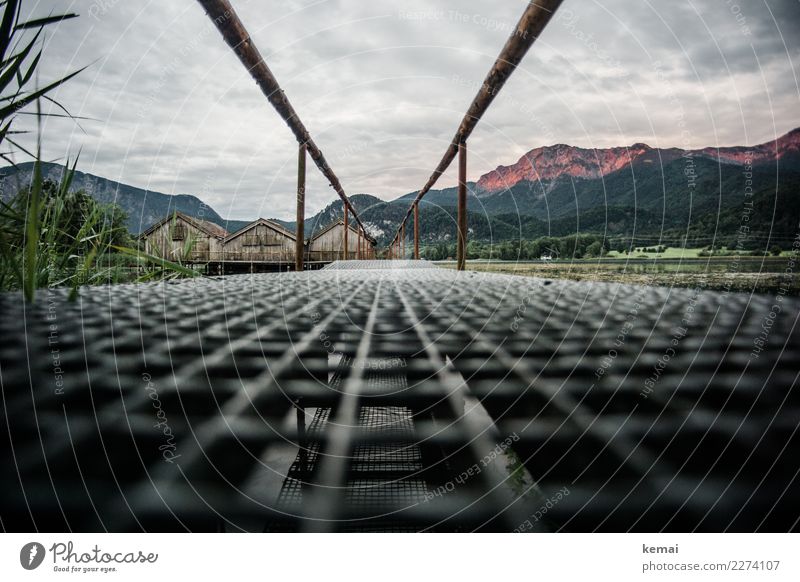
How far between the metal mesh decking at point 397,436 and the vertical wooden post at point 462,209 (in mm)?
3247

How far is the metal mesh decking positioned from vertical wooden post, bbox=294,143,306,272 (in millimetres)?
3388

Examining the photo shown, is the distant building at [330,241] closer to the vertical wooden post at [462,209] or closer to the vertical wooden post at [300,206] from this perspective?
the vertical wooden post at [300,206]

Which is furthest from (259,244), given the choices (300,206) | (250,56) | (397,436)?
(397,436)

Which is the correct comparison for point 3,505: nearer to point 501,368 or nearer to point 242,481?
point 242,481

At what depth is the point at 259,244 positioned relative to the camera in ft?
50.0

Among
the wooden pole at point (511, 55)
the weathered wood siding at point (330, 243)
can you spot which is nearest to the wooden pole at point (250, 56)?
the wooden pole at point (511, 55)

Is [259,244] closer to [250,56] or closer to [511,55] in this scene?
[250,56]

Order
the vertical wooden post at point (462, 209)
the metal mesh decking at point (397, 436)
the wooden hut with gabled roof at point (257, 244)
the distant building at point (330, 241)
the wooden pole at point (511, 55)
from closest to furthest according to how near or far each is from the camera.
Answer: the metal mesh decking at point (397, 436) < the wooden pole at point (511, 55) < the vertical wooden post at point (462, 209) < the wooden hut with gabled roof at point (257, 244) < the distant building at point (330, 241)

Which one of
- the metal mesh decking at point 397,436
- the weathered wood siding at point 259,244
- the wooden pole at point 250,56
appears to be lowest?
the metal mesh decking at point 397,436

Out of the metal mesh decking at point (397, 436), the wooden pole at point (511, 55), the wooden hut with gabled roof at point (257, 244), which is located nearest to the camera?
the metal mesh decking at point (397, 436)

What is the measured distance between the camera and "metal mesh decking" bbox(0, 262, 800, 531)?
0.23 metres

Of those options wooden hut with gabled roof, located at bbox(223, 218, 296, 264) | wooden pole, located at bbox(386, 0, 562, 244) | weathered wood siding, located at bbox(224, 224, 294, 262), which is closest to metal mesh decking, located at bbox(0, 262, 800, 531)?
wooden pole, located at bbox(386, 0, 562, 244)

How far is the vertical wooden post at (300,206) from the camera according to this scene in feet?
12.6

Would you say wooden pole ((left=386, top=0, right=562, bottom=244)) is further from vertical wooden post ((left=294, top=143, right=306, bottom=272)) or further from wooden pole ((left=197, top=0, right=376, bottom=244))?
vertical wooden post ((left=294, top=143, right=306, bottom=272))
